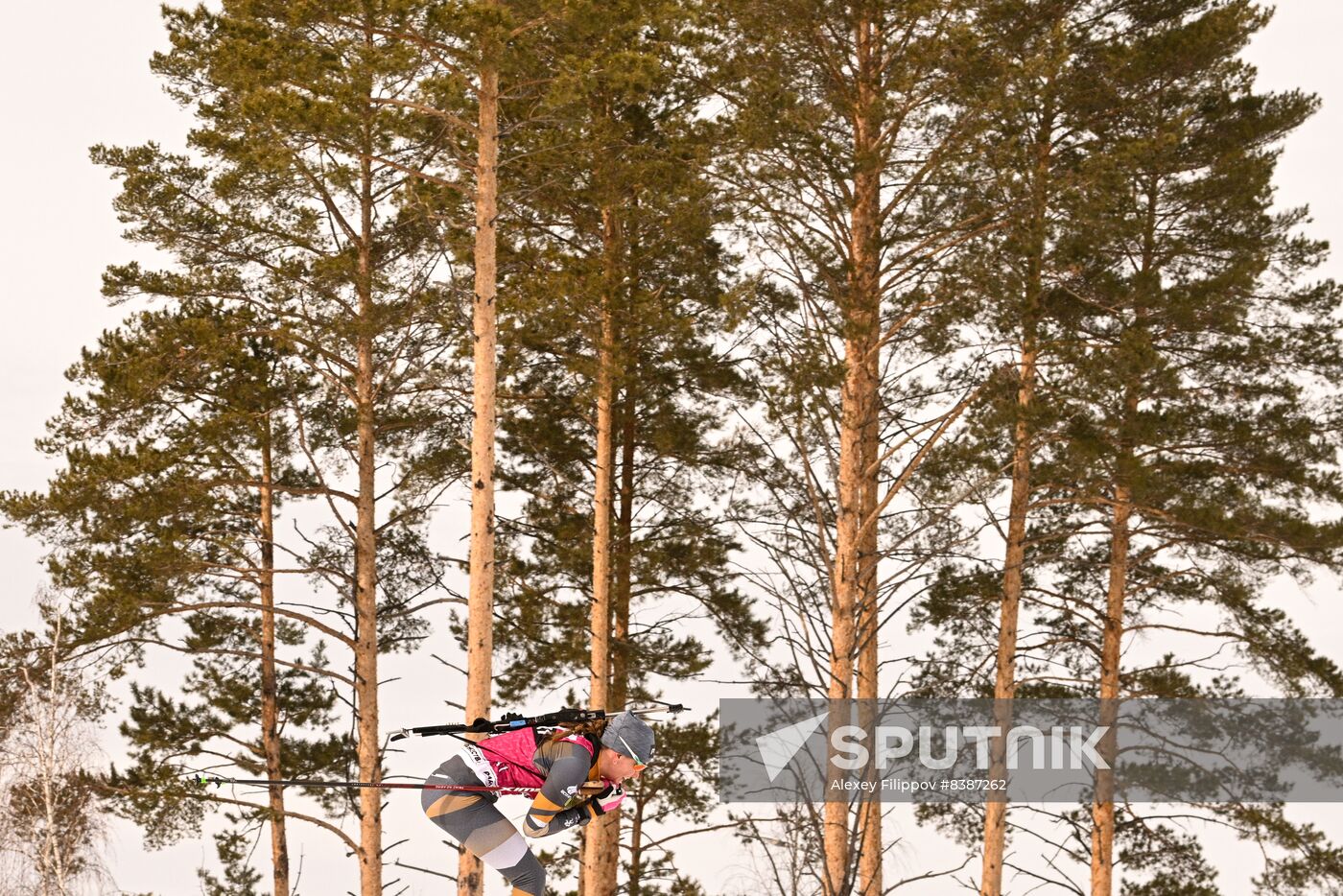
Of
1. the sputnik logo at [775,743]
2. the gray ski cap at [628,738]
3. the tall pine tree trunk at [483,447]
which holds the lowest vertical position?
the sputnik logo at [775,743]

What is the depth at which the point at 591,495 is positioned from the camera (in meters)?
17.1

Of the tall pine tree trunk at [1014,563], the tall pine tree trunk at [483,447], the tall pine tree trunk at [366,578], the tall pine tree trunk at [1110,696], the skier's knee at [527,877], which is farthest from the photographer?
the tall pine tree trunk at [1110,696]

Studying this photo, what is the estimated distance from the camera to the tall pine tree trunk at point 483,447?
38.6ft

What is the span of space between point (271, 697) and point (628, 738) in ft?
40.1

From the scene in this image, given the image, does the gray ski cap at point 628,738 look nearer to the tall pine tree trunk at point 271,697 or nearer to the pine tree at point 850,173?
the pine tree at point 850,173

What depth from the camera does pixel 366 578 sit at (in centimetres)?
1577

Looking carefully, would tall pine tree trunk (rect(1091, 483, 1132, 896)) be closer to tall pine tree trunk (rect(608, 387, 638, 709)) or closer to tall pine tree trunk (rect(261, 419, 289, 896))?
tall pine tree trunk (rect(608, 387, 638, 709))

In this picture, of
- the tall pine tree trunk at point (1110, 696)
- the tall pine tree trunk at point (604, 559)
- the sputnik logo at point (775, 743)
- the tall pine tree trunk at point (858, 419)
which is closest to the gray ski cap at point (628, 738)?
the tall pine tree trunk at point (858, 419)

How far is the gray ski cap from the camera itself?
7.06 meters

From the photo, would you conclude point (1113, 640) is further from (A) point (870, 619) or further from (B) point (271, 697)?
(B) point (271, 697)

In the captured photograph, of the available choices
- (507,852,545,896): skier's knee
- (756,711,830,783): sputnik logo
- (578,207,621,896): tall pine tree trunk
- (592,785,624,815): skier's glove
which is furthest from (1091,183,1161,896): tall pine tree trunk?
(507,852,545,896): skier's knee

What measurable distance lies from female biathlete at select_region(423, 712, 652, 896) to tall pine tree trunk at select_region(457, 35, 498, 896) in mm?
4310

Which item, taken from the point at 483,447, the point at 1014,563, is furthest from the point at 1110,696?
the point at 483,447

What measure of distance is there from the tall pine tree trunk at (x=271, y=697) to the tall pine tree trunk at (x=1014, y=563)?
8.77 m
